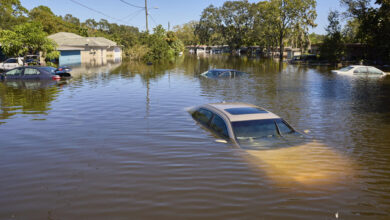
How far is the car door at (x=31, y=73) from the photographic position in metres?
24.8

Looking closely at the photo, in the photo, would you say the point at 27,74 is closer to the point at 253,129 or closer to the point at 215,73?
the point at 215,73

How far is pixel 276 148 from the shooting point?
25.9ft

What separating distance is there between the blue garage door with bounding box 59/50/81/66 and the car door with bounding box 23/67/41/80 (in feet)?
91.2

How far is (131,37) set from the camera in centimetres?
8512

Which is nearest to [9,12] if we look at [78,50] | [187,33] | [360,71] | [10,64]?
[78,50]

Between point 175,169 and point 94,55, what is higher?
point 94,55

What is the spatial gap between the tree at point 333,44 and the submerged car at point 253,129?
5593 centimetres

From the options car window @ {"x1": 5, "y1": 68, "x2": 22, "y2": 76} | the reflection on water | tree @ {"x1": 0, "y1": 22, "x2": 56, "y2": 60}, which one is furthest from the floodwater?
tree @ {"x1": 0, "y1": 22, "x2": 56, "y2": 60}

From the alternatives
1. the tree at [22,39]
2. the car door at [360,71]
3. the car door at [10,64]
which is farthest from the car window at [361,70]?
the car door at [10,64]

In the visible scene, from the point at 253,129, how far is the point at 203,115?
2.27 m

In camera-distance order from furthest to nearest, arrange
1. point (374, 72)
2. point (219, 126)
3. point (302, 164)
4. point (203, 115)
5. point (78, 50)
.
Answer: point (78, 50) < point (374, 72) < point (203, 115) < point (219, 126) < point (302, 164)

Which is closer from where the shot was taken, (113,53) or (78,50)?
(78,50)

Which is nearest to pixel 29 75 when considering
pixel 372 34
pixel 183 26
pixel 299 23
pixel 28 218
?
pixel 28 218

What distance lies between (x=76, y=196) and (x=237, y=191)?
3.07m
